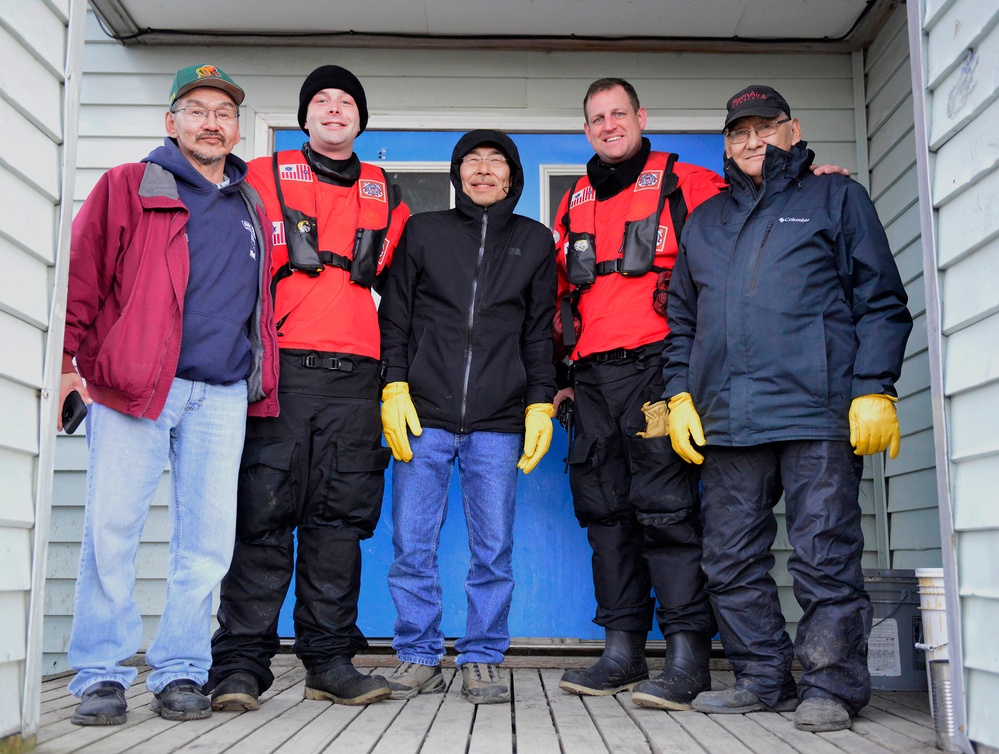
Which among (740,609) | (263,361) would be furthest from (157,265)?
(740,609)

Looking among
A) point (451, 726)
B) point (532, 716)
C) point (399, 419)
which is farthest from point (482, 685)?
point (399, 419)

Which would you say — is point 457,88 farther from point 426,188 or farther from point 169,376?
point 169,376

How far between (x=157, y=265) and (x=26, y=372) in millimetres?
494

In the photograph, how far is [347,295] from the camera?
297 centimetres

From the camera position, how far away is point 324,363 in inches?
113

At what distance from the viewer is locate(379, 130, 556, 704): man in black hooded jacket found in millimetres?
3021

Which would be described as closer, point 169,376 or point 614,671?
point 169,376

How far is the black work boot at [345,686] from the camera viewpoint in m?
2.78

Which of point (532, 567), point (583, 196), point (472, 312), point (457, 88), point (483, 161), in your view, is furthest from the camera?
point (457, 88)

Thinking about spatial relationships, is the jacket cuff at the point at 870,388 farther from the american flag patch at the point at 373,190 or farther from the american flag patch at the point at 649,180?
the american flag patch at the point at 373,190

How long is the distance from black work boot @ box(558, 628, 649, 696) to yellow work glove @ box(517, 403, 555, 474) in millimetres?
643

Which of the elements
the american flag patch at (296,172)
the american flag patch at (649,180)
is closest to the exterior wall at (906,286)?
the american flag patch at (649,180)

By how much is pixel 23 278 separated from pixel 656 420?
6.19ft

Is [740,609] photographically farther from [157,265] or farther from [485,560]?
[157,265]
